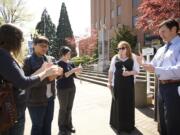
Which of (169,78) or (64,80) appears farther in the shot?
(64,80)

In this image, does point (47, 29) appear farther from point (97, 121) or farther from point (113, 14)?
point (97, 121)

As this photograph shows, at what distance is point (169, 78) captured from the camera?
437 centimetres

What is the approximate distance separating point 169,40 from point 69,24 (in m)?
62.8

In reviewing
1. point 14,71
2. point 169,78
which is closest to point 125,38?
point 169,78

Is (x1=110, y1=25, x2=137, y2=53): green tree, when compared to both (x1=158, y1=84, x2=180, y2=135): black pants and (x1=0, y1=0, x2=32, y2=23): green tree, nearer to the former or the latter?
(x1=0, y1=0, x2=32, y2=23): green tree

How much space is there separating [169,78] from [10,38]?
2157 millimetres

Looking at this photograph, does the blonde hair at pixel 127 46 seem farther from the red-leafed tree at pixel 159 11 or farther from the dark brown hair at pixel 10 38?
the red-leafed tree at pixel 159 11

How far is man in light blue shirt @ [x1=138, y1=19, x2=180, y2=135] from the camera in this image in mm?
4336

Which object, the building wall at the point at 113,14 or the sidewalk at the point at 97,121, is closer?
the sidewalk at the point at 97,121

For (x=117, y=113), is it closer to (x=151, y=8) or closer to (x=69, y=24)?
(x=151, y=8)

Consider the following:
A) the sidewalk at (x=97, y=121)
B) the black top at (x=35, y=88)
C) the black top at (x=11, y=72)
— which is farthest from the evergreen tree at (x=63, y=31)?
the black top at (x=11, y=72)

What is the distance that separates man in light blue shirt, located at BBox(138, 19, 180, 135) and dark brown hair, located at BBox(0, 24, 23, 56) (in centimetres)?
198

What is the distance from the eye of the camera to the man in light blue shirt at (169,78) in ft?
14.2

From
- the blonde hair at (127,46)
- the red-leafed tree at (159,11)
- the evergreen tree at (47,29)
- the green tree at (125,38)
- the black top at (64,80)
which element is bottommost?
the black top at (64,80)
